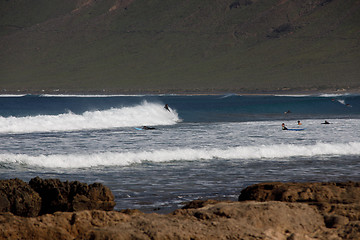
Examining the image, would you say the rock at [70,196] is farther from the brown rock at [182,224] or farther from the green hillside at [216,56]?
the green hillside at [216,56]

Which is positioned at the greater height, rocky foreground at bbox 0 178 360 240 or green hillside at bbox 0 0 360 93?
green hillside at bbox 0 0 360 93

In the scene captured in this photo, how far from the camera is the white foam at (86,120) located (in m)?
35.6

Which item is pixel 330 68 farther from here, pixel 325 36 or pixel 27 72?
pixel 27 72

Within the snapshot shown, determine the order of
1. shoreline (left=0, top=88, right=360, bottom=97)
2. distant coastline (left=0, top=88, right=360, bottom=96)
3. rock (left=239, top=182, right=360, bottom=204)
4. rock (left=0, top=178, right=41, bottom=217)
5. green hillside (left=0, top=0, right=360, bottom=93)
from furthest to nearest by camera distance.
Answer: green hillside (left=0, top=0, right=360, bottom=93) < distant coastline (left=0, top=88, right=360, bottom=96) < shoreline (left=0, top=88, right=360, bottom=97) < rock (left=239, top=182, right=360, bottom=204) < rock (left=0, top=178, right=41, bottom=217)

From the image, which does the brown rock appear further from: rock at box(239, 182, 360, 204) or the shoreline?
the shoreline

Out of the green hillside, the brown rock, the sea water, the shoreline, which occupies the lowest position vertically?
the brown rock

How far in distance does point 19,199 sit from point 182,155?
1106cm

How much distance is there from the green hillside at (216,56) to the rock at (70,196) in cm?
12556

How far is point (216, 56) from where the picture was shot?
17112 centimetres

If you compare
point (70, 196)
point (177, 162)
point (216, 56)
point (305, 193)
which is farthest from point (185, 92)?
point (305, 193)

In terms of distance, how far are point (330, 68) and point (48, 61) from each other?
282 ft

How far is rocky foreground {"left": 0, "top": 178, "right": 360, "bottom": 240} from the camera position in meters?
6.98

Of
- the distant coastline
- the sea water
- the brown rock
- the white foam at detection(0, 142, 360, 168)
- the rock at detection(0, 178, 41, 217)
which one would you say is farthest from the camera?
the distant coastline

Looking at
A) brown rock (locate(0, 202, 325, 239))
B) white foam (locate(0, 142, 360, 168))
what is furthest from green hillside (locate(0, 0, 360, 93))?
brown rock (locate(0, 202, 325, 239))
